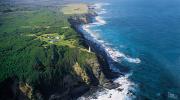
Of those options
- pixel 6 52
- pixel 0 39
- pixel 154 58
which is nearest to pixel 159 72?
pixel 154 58

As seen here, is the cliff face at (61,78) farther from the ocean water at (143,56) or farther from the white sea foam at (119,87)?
the ocean water at (143,56)

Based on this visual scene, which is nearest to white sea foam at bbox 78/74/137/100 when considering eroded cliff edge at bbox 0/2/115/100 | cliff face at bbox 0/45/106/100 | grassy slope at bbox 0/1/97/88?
eroded cliff edge at bbox 0/2/115/100

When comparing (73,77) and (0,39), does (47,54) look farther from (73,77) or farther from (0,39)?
(0,39)

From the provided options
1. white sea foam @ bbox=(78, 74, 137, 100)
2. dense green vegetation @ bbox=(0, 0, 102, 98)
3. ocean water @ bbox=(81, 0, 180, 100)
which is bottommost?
white sea foam @ bbox=(78, 74, 137, 100)

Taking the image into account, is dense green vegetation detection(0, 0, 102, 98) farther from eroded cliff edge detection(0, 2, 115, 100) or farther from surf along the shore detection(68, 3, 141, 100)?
surf along the shore detection(68, 3, 141, 100)

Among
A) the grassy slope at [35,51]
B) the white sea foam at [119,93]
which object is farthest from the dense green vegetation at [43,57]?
the white sea foam at [119,93]

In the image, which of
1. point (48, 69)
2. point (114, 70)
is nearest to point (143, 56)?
point (114, 70)

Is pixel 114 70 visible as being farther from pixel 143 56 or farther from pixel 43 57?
pixel 43 57
